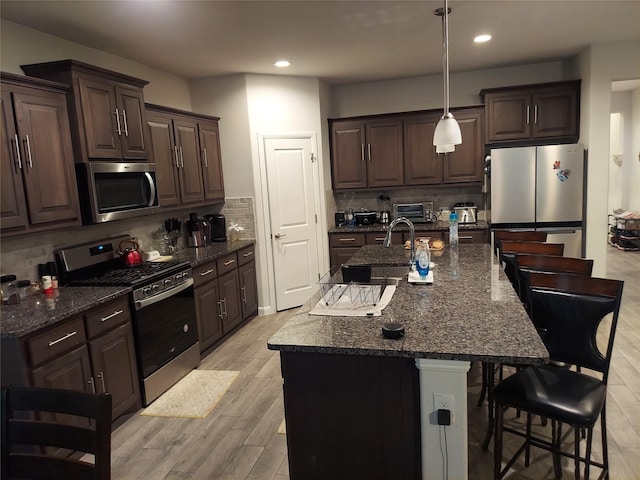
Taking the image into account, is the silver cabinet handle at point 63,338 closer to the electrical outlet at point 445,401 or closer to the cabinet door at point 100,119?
the cabinet door at point 100,119

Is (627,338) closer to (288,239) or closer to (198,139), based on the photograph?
(288,239)

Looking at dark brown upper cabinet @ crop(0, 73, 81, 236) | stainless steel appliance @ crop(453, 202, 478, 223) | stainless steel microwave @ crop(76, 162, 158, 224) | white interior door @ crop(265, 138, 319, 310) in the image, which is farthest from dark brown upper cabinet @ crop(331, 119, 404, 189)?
dark brown upper cabinet @ crop(0, 73, 81, 236)

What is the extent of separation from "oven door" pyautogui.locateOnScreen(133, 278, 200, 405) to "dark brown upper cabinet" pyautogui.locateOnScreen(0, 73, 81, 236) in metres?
0.77

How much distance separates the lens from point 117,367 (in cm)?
265

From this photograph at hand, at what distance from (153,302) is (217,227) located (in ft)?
5.86

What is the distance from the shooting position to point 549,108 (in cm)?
465

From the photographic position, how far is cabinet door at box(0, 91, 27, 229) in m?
2.34

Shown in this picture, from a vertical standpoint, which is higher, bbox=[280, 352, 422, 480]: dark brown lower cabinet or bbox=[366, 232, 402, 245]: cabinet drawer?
bbox=[366, 232, 402, 245]: cabinet drawer

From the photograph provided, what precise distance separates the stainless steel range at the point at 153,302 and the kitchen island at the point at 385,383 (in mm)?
1431

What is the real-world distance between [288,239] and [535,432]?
3.11 metres

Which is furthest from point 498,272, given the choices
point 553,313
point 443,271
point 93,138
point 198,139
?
point 198,139

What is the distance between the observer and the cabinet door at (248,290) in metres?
4.39

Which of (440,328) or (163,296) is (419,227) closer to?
(163,296)

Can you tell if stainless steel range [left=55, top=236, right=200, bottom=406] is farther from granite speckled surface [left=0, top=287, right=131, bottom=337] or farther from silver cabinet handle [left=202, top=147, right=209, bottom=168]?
silver cabinet handle [left=202, top=147, right=209, bottom=168]
